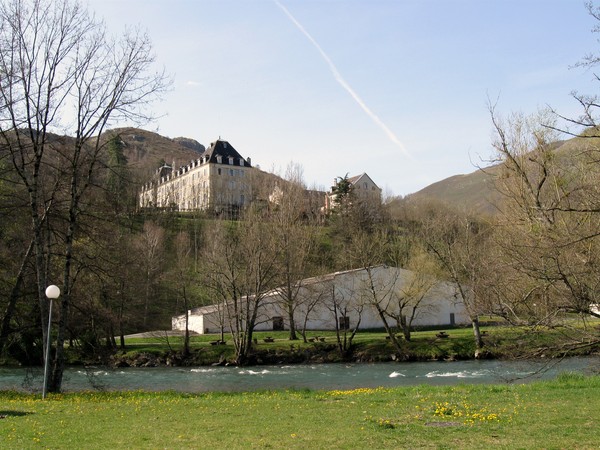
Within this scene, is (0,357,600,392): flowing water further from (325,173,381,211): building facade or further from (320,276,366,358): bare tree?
(325,173,381,211): building facade

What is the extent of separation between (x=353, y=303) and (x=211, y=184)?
57849 millimetres

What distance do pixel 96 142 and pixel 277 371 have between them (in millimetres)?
20919

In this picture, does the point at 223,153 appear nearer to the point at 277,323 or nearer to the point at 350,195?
the point at 350,195

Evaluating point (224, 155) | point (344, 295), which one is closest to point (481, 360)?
point (344, 295)

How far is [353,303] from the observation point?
52.0 m

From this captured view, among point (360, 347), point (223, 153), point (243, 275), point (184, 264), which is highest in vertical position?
point (223, 153)

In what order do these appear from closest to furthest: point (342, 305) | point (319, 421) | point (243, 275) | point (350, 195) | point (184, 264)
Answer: point (319, 421) → point (243, 275) → point (184, 264) → point (342, 305) → point (350, 195)

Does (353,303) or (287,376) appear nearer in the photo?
(287,376)

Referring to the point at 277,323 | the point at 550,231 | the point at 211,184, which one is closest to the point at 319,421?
the point at 550,231

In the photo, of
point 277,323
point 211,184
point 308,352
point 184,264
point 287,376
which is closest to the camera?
point 287,376

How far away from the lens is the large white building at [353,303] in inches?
1941

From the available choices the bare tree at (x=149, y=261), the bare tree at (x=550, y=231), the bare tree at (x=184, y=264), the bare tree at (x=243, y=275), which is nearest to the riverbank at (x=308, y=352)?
the bare tree at (x=243, y=275)

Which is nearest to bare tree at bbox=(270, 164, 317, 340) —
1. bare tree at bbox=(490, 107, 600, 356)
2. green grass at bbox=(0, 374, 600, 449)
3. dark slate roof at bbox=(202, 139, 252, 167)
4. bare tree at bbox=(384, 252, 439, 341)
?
bare tree at bbox=(384, 252, 439, 341)

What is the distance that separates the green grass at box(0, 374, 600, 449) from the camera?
9.27 metres
